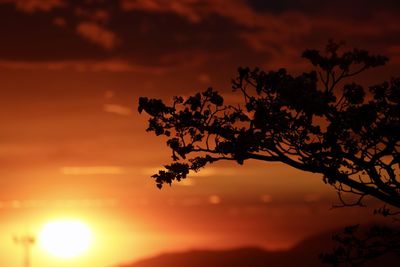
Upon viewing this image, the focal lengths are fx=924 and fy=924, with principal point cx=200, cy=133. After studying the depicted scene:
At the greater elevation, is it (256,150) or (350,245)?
(256,150)

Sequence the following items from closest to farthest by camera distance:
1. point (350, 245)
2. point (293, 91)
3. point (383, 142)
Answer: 1. point (293, 91)
2. point (383, 142)
3. point (350, 245)

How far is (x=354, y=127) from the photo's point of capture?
21797 millimetres

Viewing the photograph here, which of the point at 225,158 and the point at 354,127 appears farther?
the point at 225,158

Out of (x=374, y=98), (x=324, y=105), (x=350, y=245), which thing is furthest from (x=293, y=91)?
(x=350, y=245)

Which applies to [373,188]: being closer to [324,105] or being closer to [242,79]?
[324,105]

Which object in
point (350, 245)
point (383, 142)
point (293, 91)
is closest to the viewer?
point (293, 91)

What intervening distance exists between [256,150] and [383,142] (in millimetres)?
3070

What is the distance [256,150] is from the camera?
22625 millimetres

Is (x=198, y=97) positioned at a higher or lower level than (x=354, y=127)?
higher

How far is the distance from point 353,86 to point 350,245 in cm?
463

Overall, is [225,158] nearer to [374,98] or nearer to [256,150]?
[256,150]

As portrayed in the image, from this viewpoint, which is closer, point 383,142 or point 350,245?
point 383,142

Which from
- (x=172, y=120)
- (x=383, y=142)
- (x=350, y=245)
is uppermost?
(x=172, y=120)

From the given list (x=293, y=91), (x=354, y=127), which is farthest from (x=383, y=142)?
(x=293, y=91)
